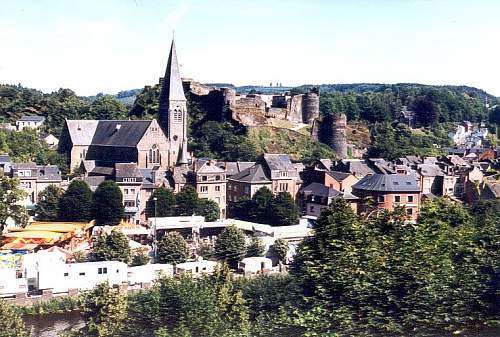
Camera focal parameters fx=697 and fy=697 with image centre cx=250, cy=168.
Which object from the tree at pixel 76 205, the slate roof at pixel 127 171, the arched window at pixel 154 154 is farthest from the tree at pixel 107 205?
the arched window at pixel 154 154

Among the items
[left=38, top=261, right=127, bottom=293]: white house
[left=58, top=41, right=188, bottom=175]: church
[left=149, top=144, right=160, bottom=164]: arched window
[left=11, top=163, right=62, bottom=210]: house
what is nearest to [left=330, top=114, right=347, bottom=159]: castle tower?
[left=58, top=41, right=188, bottom=175]: church

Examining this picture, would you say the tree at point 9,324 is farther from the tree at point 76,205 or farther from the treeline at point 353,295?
the tree at point 76,205

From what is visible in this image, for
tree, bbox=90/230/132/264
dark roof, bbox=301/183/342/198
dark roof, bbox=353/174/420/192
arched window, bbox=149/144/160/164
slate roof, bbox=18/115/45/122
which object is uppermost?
slate roof, bbox=18/115/45/122

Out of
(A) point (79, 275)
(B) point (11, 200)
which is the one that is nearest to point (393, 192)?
(A) point (79, 275)

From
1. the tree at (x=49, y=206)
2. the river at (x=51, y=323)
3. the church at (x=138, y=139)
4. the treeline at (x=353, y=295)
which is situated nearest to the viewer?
the treeline at (x=353, y=295)

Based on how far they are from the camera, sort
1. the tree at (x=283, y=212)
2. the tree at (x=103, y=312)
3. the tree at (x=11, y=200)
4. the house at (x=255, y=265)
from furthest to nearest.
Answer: the tree at (x=283, y=212), the tree at (x=11, y=200), the house at (x=255, y=265), the tree at (x=103, y=312)

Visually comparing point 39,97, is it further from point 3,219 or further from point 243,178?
point 3,219

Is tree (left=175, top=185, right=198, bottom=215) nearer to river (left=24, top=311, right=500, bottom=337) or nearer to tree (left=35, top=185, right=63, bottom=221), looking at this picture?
tree (left=35, top=185, right=63, bottom=221)
